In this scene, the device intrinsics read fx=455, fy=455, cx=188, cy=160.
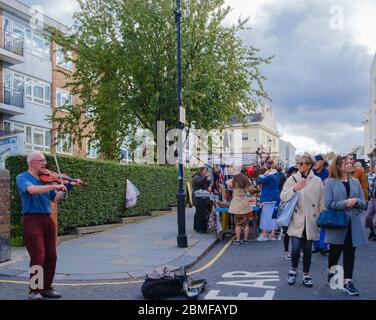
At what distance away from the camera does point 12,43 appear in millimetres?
28047

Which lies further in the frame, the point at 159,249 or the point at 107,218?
the point at 107,218

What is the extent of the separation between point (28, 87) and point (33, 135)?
3231 mm

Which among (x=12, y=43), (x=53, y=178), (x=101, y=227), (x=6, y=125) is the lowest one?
(x=101, y=227)

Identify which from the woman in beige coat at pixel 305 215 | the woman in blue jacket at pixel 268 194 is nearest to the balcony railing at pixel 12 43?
the woman in blue jacket at pixel 268 194

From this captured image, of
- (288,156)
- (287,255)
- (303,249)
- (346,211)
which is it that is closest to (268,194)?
(287,255)

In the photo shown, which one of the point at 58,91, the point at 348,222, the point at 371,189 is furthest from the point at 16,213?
the point at 58,91

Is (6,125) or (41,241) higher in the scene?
(6,125)

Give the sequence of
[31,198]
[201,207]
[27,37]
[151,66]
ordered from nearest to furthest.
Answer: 1. [31,198]
2. [201,207]
3. [151,66]
4. [27,37]

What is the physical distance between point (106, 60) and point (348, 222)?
20.1 m

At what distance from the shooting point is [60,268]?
8219 mm

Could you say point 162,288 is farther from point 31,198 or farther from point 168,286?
point 31,198

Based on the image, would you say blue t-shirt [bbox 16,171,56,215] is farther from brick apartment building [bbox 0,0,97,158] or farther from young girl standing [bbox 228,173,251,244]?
brick apartment building [bbox 0,0,97,158]

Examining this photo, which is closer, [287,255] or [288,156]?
[287,255]

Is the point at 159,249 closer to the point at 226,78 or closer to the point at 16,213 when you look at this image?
the point at 16,213
